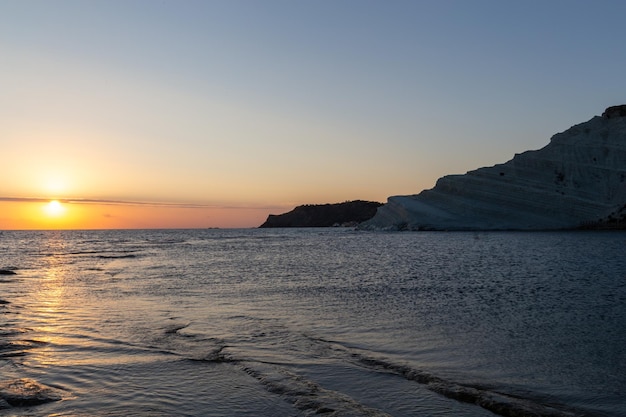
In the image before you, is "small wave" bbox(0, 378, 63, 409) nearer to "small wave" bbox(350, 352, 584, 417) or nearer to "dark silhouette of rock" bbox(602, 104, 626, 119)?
"small wave" bbox(350, 352, 584, 417)

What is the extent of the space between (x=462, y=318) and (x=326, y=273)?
14.3 m

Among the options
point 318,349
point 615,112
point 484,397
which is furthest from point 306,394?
point 615,112

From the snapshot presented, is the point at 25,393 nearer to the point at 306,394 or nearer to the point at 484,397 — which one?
the point at 306,394

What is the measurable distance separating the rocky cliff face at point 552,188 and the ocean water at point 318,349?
2637 inches

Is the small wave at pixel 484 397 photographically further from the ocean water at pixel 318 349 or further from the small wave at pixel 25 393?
the small wave at pixel 25 393

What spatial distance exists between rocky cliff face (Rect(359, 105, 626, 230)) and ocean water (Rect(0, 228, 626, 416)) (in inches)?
2637

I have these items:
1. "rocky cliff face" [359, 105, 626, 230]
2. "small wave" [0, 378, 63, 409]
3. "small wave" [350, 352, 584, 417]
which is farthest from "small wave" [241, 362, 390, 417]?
"rocky cliff face" [359, 105, 626, 230]

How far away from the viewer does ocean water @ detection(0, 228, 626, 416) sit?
7410 millimetres

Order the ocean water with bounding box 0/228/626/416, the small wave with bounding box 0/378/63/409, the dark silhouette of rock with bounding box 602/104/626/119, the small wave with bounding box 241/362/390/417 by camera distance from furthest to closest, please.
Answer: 1. the dark silhouette of rock with bounding box 602/104/626/119
2. the ocean water with bounding box 0/228/626/416
3. the small wave with bounding box 0/378/63/409
4. the small wave with bounding box 241/362/390/417

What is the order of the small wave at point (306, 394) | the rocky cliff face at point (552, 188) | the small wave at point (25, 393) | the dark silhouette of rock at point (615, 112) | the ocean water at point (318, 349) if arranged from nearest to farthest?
1. the small wave at point (306, 394)
2. the small wave at point (25, 393)
3. the ocean water at point (318, 349)
4. the rocky cliff face at point (552, 188)
5. the dark silhouette of rock at point (615, 112)

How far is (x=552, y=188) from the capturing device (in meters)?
86.2

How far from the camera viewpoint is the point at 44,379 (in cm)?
831

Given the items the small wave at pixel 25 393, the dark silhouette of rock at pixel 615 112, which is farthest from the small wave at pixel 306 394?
the dark silhouette of rock at pixel 615 112

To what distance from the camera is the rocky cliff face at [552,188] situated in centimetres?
8525
